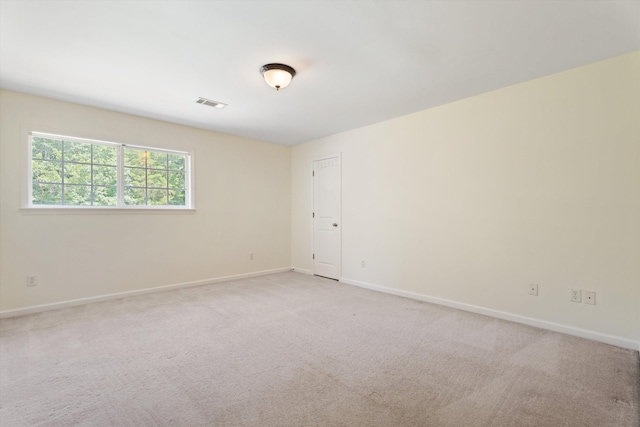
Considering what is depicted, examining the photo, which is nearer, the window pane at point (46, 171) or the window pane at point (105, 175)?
the window pane at point (46, 171)

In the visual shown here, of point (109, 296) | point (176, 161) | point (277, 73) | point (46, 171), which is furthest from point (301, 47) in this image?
point (109, 296)

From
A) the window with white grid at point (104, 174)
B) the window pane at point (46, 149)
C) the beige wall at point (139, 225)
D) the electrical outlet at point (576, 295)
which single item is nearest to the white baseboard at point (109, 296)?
the beige wall at point (139, 225)

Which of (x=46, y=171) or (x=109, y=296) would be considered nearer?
(x=46, y=171)

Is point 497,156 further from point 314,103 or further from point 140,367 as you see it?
point 140,367

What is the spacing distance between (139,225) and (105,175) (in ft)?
2.60

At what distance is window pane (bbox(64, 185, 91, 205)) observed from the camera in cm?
373

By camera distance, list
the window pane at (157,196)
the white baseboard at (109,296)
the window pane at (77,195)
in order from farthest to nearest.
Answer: the window pane at (157,196), the window pane at (77,195), the white baseboard at (109,296)

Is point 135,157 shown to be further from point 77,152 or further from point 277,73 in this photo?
point 277,73

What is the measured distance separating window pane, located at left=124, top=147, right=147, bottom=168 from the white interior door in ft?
9.15

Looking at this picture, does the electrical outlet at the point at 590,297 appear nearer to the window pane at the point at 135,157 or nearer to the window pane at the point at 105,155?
the window pane at the point at 135,157

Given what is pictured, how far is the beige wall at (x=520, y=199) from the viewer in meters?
2.59

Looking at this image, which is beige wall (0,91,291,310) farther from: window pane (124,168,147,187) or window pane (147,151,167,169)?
window pane (124,168,147,187)

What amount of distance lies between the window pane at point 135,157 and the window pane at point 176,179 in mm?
401

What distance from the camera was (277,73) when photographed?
274 centimetres
